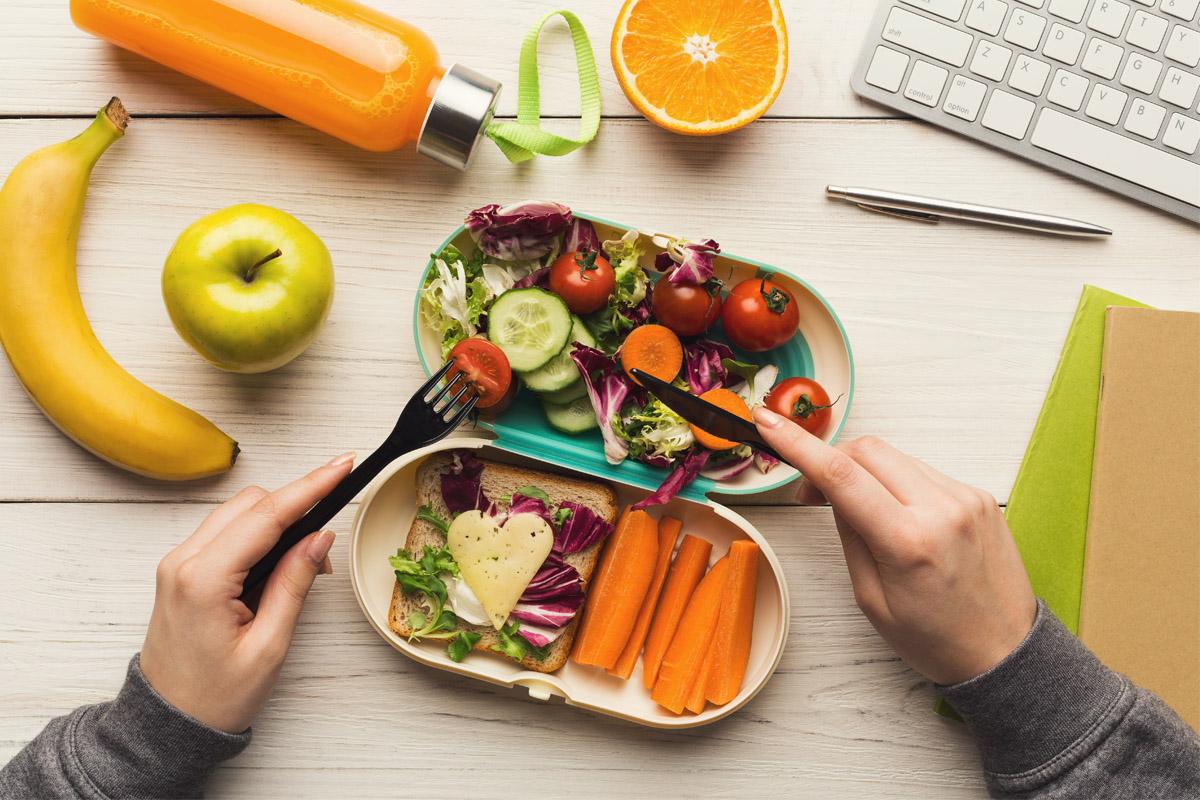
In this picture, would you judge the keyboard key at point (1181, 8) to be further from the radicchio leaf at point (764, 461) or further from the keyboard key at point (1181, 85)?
the radicchio leaf at point (764, 461)

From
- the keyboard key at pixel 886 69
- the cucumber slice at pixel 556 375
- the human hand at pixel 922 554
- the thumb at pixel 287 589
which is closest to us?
Result: the human hand at pixel 922 554

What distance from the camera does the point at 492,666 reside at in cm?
141

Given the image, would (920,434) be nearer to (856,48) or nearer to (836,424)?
(836,424)

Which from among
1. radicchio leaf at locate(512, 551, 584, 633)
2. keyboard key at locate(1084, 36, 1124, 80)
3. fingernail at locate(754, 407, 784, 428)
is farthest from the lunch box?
keyboard key at locate(1084, 36, 1124, 80)

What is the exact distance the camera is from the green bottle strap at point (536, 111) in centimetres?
140

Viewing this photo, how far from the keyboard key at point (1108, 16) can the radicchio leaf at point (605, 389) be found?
42.9 inches

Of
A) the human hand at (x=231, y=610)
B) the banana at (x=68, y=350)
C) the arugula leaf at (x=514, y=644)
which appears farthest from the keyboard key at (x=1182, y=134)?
the banana at (x=68, y=350)

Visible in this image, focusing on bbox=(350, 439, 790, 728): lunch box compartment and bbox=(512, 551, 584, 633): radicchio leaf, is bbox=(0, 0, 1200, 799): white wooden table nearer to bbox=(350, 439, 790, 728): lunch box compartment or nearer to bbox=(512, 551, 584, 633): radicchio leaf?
bbox=(350, 439, 790, 728): lunch box compartment

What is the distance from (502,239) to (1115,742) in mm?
1327

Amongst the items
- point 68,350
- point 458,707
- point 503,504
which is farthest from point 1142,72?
point 68,350

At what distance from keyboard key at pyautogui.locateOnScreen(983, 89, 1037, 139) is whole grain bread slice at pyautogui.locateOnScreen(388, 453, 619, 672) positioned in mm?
1005

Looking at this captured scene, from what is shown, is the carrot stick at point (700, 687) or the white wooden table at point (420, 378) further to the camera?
the white wooden table at point (420, 378)

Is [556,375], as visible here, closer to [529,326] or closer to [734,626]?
[529,326]

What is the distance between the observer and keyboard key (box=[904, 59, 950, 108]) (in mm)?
1450
